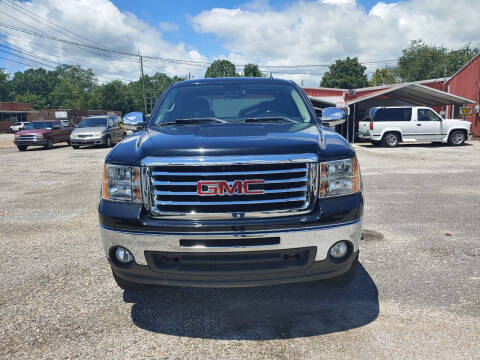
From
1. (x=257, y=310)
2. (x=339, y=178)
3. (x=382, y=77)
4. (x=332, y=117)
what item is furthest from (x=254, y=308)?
(x=382, y=77)

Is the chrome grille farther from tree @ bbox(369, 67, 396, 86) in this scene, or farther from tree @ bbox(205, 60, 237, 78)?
tree @ bbox(205, 60, 237, 78)

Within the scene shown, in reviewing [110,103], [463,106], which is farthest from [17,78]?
[463,106]

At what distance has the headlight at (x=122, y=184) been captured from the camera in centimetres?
258

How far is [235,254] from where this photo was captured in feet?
7.97

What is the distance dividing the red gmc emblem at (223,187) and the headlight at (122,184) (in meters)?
Answer: 0.46

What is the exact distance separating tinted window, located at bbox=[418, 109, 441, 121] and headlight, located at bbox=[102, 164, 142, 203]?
17.5 m

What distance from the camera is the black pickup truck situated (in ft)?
7.98

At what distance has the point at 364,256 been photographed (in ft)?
13.2

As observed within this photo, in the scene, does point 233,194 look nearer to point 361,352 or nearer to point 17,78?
point 361,352

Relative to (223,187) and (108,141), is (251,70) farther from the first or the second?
(223,187)

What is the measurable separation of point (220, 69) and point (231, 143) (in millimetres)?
103855

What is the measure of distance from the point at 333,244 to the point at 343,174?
1.64ft

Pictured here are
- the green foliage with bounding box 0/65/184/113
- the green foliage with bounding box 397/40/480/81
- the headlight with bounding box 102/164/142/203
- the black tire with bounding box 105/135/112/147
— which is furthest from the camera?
the green foliage with bounding box 0/65/184/113

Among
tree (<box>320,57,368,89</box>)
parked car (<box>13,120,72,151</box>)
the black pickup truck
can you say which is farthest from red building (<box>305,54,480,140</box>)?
tree (<box>320,57,368,89</box>)
